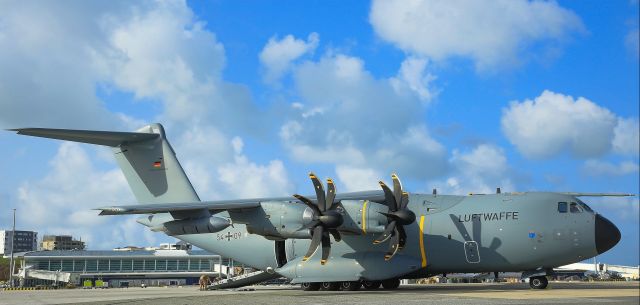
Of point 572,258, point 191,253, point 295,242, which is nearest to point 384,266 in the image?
point 295,242

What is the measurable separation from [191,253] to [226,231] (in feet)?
167

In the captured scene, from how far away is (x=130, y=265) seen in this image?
241 ft

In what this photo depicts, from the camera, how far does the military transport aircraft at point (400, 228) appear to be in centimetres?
2127

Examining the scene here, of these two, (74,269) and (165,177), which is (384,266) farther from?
(74,269)

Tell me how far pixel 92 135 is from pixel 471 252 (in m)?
14.6

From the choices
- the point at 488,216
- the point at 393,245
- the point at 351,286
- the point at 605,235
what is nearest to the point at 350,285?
the point at 351,286

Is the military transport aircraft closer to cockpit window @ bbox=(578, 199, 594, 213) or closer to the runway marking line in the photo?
cockpit window @ bbox=(578, 199, 594, 213)

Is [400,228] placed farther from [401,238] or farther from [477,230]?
[477,230]

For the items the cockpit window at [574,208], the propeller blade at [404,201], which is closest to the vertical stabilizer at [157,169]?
the propeller blade at [404,201]

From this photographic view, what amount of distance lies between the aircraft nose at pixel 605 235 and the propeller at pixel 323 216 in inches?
335

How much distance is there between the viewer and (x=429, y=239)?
2280 centimetres

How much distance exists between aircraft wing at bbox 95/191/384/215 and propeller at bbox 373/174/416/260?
55.1 inches

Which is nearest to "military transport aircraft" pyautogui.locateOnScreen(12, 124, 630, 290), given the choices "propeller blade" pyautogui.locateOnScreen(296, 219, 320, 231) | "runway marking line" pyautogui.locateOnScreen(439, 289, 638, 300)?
"propeller blade" pyautogui.locateOnScreen(296, 219, 320, 231)

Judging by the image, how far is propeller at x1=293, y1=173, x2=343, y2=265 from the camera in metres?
21.2
